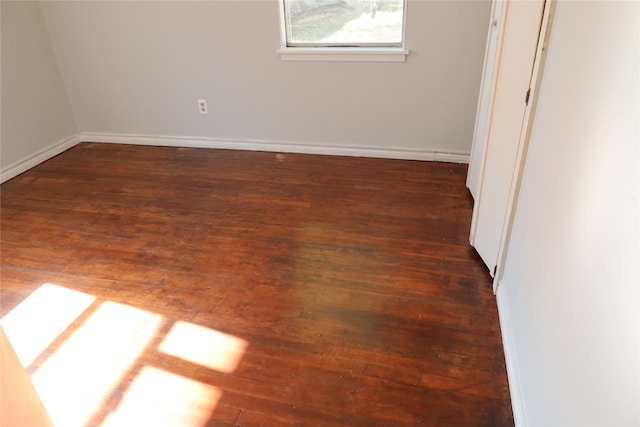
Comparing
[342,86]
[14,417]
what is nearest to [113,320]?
[14,417]

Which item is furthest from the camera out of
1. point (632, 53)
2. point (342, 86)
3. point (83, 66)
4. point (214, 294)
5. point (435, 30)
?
point (83, 66)

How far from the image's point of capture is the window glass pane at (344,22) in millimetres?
3248

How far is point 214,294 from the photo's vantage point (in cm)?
223

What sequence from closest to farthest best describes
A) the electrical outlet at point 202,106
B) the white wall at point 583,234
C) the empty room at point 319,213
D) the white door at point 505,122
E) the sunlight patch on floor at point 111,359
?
the white wall at point 583,234
the empty room at point 319,213
the sunlight patch on floor at point 111,359
the white door at point 505,122
the electrical outlet at point 202,106

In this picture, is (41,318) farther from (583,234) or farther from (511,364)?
(583,234)

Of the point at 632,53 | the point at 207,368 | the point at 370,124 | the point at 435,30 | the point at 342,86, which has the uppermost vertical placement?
the point at 632,53

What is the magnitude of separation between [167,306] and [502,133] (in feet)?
5.65

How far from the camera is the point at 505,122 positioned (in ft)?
6.73

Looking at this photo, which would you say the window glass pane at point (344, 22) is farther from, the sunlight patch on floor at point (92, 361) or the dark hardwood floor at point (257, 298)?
the sunlight patch on floor at point (92, 361)

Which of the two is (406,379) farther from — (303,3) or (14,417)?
(303,3)

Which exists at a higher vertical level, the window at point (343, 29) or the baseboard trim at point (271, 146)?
the window at point (343, 29)

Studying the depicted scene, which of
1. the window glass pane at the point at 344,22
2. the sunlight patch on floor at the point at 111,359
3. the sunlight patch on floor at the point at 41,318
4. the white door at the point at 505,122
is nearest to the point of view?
the sunlight patch on floor at the point at 111,359

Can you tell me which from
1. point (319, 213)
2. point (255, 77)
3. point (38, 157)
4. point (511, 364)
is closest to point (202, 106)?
point (255, 77)

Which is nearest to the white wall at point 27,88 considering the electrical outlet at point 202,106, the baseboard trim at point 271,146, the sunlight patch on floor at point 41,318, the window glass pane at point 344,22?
the baseboard trim at point 271,146
